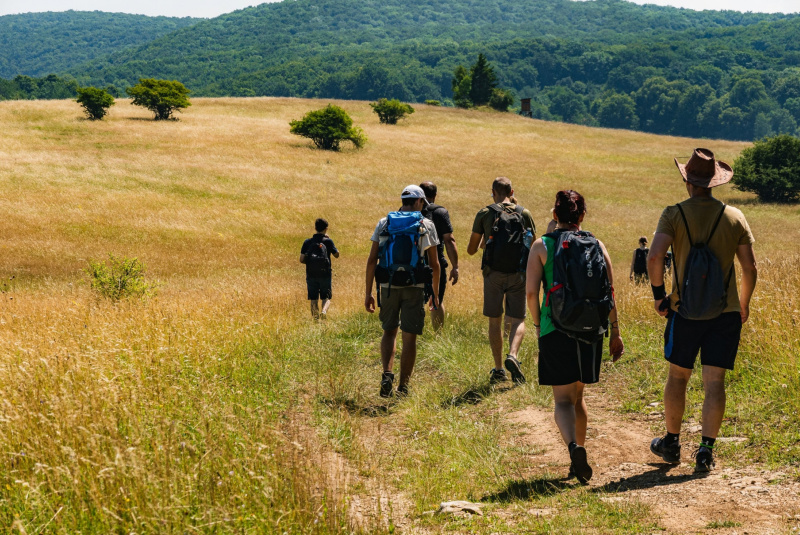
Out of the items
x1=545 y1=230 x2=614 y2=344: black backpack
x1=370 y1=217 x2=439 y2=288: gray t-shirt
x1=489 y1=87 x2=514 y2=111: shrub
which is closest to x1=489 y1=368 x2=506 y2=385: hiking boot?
x1=370 y1=217 x2=439 y2=288: gray t-shirt

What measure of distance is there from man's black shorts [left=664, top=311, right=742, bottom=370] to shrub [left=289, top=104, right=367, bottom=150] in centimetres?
4191

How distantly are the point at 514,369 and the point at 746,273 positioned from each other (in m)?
2.66

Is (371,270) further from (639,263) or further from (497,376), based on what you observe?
(639,263)

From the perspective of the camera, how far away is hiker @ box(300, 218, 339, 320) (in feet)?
36.1

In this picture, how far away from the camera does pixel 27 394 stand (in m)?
4.48

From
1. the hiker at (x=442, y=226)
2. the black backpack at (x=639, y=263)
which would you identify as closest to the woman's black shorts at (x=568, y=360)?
the hiker at (x=442, y=226)

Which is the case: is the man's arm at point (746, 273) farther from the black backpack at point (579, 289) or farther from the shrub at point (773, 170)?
the shrub at point (773, 170)

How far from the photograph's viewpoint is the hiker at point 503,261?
23.4 feet

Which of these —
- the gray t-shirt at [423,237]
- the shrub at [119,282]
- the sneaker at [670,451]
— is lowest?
the shrub at [119,282]

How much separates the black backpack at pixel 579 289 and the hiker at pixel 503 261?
8.21 feet

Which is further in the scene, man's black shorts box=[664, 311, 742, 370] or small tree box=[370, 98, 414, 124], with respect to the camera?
small tree box=[370, 98, 414, 124]

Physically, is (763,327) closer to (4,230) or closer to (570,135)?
(4,230)

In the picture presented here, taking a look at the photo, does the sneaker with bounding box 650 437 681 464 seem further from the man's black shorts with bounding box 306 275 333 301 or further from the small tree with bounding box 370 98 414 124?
the small tree with bounding box 370 98 414 124

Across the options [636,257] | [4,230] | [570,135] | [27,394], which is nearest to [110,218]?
[4,230]
